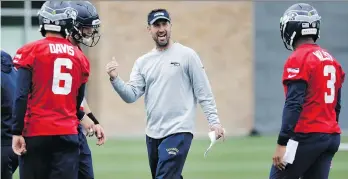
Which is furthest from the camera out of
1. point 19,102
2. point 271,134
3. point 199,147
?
point 271,134

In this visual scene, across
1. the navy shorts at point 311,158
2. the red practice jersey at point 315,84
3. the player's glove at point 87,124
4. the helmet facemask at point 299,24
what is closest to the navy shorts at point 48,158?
the player's glove at point 87,124

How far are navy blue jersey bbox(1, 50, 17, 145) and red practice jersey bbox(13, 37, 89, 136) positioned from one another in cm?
118

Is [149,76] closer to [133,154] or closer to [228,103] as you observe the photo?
[133,154]

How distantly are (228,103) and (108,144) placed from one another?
4868mm

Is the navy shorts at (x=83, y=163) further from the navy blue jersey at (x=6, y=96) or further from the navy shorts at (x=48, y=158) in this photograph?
the navy shorts at (x=48, y=158)

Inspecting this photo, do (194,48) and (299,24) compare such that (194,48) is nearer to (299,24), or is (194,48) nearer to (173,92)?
(173,92)

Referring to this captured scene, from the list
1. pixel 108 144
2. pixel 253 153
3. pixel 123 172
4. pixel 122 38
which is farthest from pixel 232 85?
pixel 123 172

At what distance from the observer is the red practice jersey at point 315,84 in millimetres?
7312

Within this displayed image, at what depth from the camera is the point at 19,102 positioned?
7031 millimetres

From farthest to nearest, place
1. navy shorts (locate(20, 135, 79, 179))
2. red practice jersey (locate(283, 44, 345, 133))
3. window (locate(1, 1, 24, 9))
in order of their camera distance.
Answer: window (locate(1, 1, 24, 9)) → red practice jersey (locate(283, 44, 345, 133)) → navy shorts (locate(20, 135, 79, 179))

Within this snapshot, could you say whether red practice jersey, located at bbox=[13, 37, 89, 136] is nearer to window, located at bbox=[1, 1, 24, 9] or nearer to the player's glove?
the player's glove

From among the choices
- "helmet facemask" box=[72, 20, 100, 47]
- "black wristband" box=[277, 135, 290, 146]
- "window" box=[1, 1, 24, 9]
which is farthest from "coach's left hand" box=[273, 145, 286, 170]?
"window" box=[1, 1, 24, 9]

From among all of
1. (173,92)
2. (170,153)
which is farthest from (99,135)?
(173,92)

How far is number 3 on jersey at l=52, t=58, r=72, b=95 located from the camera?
7.16 m
